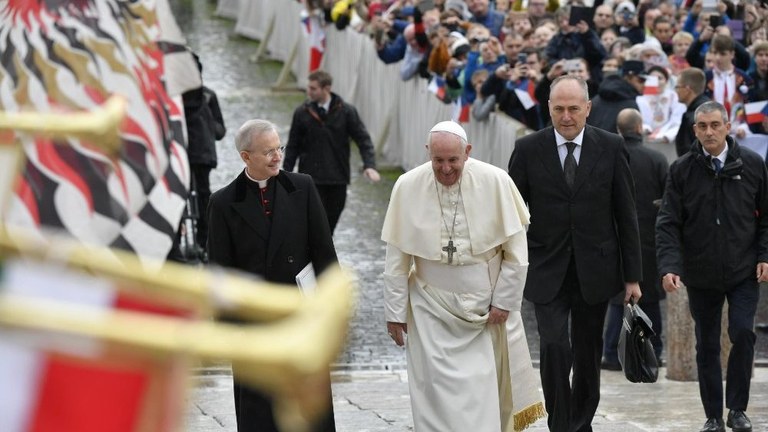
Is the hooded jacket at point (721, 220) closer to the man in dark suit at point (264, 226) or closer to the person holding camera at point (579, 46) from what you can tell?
the man in dark suit at point (264, 226)

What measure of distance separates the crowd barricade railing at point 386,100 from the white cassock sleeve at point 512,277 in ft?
24.2

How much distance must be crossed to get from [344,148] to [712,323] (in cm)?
598

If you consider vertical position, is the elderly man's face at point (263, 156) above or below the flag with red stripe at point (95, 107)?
above

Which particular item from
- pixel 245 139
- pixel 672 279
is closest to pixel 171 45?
pixel 245 139

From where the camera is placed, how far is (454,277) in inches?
329

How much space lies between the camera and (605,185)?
9.13 meters

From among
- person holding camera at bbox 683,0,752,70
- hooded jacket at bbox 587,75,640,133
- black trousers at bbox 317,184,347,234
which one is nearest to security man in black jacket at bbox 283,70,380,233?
black trousers at bbox 317,184,347,234

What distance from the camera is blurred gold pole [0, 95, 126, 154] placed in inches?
85.3

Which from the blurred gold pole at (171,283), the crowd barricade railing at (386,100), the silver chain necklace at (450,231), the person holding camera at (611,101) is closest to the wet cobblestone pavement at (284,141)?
the crowd barricade railing at (386,100)

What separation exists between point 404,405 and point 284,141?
41.2ft

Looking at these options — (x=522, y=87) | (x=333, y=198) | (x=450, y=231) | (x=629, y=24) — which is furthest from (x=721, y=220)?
(x=629, y=24)

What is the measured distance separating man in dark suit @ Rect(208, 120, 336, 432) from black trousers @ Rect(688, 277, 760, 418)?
2787 millimetres

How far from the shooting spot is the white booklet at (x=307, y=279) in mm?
8012

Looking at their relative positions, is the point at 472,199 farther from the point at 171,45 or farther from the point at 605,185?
the point at 171,45
